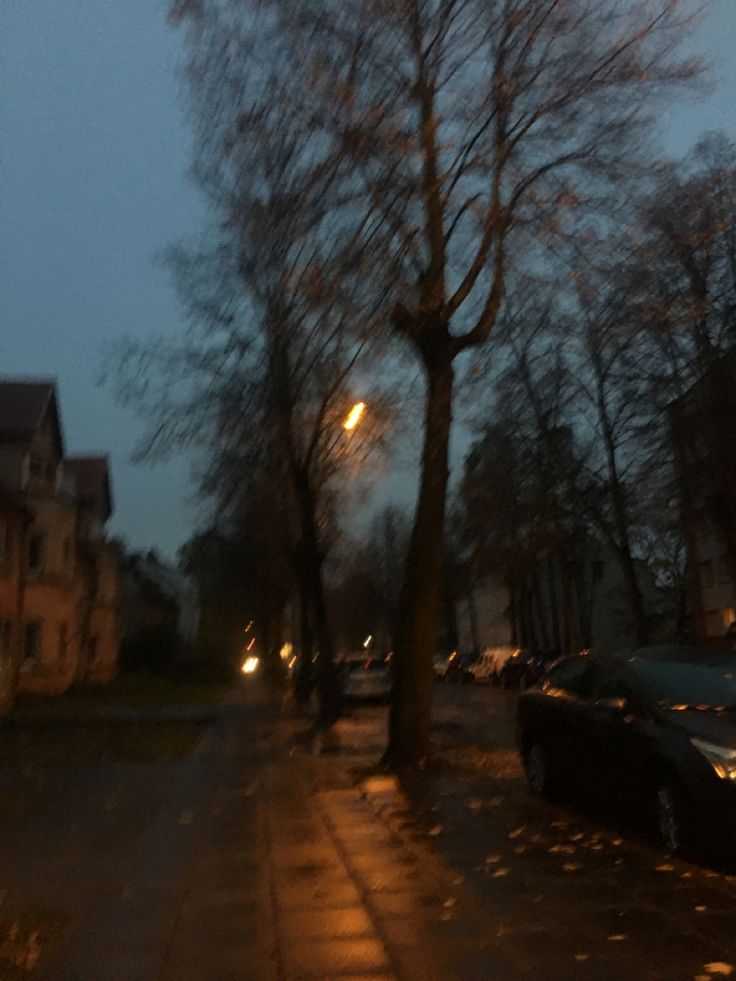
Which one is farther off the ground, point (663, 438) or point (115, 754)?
point (663, 438)

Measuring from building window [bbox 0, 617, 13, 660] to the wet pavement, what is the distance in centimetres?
1827

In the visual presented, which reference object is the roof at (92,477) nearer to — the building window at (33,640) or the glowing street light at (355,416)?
the building window at (33,640)

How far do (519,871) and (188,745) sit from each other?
12.2 metres

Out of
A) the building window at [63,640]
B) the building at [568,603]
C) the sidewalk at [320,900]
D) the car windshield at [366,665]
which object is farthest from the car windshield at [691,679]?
the building at [568,603]

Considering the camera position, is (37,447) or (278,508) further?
(37,447)

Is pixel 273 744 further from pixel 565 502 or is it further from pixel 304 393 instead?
pixel 565 502

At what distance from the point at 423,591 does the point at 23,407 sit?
75.3ft

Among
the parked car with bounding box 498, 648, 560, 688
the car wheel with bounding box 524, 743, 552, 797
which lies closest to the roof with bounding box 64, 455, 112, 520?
the parked car with bounding box 498, 648, 560, 688

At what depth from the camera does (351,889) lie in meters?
7.66

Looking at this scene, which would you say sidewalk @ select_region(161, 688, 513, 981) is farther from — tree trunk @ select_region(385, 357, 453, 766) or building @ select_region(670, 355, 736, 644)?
building @ select_region(670, 355, 736, 644)

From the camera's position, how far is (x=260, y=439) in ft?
68.6

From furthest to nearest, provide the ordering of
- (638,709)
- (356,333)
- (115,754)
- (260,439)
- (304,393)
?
(260,439), (304,393), (115,754), (356,333), (638,709)

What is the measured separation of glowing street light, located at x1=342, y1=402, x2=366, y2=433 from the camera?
16906 millimetres

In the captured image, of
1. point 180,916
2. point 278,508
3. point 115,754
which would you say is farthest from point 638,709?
point 278,508
